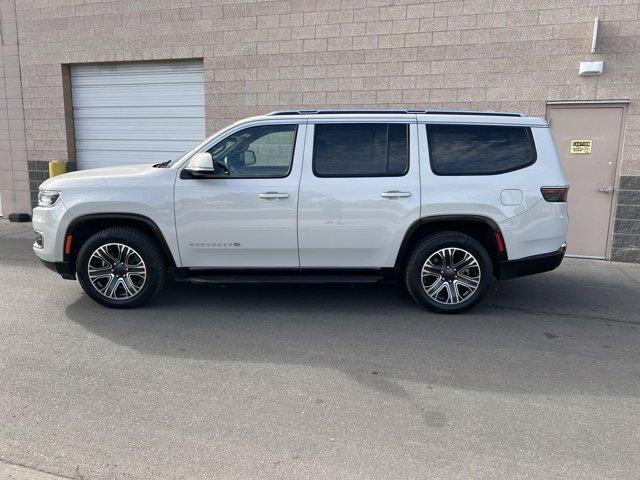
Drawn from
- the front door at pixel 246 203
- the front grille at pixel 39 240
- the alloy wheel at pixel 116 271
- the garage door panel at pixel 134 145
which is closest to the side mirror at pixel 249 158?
the front door at pixel 246 203

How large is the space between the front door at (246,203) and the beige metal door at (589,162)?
4837mm

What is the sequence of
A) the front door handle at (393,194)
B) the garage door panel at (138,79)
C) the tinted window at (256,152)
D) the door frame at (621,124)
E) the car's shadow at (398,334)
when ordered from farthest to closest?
the garage door panel at (138,79) → the door frame at (621,124) → the tinted window at (256,152) → the front door handle at (393,194) → the car's shadow at (398,334)

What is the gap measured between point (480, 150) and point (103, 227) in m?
3.87

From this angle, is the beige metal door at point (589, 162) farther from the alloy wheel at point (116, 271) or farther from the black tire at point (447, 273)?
the alloy wheel at point (116, 271)

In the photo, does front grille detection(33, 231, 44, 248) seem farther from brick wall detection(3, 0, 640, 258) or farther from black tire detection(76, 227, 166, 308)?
brick wall detection(3, 0, 640, 258)

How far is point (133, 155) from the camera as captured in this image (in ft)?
33.2

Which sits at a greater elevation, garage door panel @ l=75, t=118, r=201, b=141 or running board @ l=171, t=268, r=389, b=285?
garage door panel @ l=75, t=118, r=201, b=141

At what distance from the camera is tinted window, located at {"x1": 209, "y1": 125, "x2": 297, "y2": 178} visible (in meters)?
4.88

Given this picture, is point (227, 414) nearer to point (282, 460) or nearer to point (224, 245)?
point (282, 460)

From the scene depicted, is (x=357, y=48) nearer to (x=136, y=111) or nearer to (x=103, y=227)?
(x=136, y=111)

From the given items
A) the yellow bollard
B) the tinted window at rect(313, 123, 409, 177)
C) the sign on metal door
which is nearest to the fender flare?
the tinted window at rect(313, 123, 409, 177)

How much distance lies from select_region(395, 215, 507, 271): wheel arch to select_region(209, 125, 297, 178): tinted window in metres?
1.38

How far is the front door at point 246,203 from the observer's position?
4809mm

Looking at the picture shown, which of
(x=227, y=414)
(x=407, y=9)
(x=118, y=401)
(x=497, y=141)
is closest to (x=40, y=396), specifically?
(x=118, y=401)
